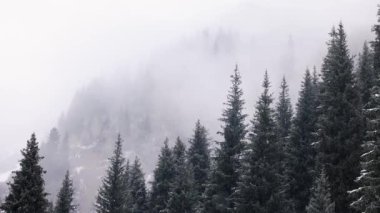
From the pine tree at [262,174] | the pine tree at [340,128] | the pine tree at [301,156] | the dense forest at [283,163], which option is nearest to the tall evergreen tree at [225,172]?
the dense forest at [283,163]

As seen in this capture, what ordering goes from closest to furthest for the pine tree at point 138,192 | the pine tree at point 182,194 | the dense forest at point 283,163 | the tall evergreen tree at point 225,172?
the dense forest at point 283,163, the tall evergreen tree at point 225,172, the pine tree at point 182,194, the pine tree at point 138,192

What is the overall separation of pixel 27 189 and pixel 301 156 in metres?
24.4

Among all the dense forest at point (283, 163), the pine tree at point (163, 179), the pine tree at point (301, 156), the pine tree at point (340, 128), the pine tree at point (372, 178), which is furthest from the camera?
the pine tree at point (163, 179)

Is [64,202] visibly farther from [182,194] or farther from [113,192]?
[182,194]

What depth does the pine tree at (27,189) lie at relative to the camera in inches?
1126

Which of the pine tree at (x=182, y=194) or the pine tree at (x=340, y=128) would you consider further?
the pine tree at (x=182, y=194)

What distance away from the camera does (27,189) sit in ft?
95.3

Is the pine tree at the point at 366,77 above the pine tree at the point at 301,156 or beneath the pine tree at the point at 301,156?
above

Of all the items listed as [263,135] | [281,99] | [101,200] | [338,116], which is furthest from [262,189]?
[281,99]

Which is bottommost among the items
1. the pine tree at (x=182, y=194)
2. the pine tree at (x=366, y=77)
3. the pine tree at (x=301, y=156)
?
the pine tree at (x=182, y=194)

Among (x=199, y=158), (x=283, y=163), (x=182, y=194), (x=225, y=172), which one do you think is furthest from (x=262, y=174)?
(x=199, y=158)

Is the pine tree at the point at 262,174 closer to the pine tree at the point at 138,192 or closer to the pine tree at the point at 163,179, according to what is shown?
the pine tree at the point at 163,179

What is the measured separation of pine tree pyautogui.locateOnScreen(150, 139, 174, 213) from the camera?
47.0 meters

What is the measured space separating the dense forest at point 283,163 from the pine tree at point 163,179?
0.32 feet
